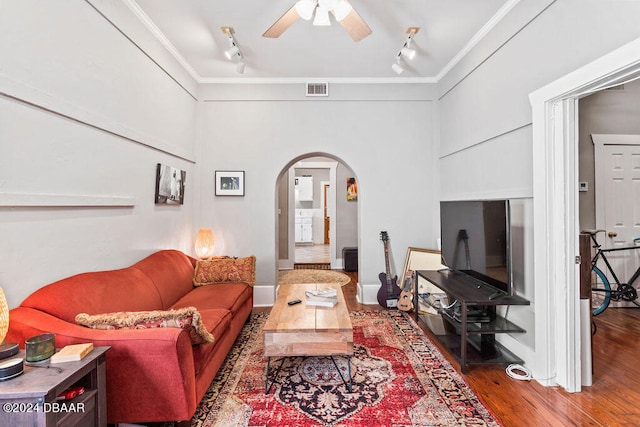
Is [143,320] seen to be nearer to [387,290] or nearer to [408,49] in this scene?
[387,290]

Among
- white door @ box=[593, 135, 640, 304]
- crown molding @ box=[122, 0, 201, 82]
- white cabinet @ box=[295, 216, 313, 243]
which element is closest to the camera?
crown molding @ box=[122, 0, 201, 82]

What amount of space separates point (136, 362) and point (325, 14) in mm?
2524

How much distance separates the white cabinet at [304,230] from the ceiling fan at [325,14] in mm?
7670

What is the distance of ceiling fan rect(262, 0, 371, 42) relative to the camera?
205cm

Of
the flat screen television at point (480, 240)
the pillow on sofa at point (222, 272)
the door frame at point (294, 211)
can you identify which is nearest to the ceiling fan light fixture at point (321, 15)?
the flat screen television at point (480, 240)

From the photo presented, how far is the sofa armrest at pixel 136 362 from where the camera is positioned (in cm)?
146

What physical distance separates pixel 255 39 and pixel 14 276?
9.09ft

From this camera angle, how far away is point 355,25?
2.27m

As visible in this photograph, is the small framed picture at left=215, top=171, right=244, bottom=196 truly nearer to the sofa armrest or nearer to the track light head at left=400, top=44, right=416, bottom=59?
the track light head at left=400, top=44, right=416, bottom=59

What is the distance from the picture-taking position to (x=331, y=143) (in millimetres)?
4043

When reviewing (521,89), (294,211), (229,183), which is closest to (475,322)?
(521,89)

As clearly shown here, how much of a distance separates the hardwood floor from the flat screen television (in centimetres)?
67

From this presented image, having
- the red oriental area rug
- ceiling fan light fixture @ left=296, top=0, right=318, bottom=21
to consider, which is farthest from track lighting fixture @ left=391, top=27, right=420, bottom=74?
the red oriental area rug

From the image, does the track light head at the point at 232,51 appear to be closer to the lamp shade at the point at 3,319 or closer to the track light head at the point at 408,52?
the track light head at the point at 408,52
